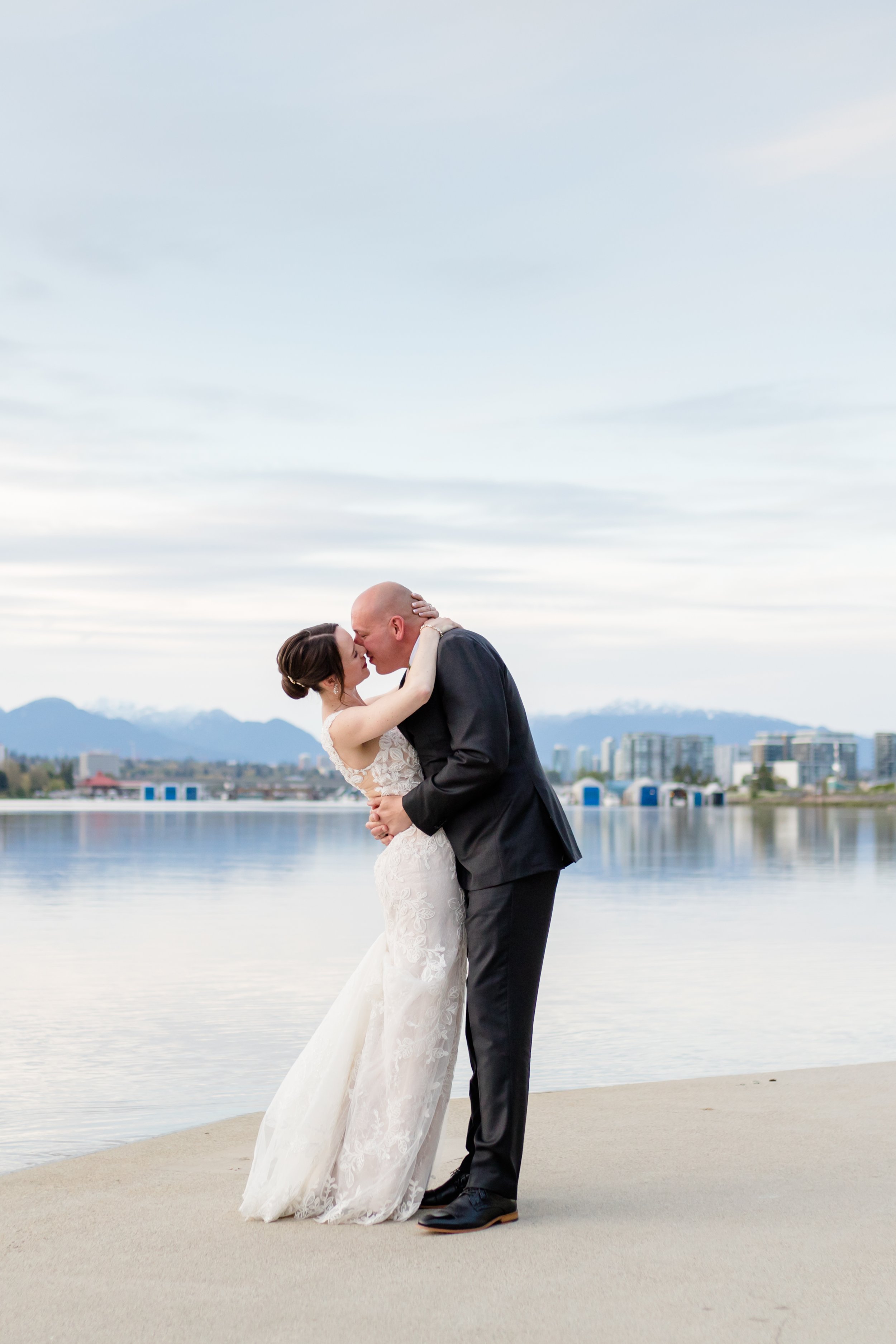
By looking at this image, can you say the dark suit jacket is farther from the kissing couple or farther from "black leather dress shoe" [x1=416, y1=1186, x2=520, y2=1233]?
"black leather dress shoe" [x1=416, y1=1186, x2=520, y2=1233]

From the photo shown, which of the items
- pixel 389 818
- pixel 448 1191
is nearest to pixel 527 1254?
pixel 448 1191

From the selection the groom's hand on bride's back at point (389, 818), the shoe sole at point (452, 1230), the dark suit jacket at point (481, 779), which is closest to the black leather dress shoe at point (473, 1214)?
the shoe sole at point (452, 1230)

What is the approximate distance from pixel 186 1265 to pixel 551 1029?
6.25 metres

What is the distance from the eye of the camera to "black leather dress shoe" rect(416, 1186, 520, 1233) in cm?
423

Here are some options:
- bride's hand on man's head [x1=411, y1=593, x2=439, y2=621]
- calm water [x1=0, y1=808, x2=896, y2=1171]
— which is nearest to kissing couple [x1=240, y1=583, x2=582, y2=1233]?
bride's hand on man's head [x1=411, y1=593, x2=439, y2=621]

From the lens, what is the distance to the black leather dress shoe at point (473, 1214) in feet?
13.9

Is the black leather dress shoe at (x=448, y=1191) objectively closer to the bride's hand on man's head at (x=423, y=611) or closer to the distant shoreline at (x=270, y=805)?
the bride's hand on man's head at (x=423, y=611)

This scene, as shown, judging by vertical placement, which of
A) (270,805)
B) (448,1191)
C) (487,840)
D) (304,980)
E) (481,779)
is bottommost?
(270,805)

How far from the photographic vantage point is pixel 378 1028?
460 centimetres

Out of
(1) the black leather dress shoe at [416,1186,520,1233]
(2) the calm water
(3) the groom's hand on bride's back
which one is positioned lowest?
(2) the calm water

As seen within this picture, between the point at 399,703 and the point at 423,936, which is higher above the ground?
the point at 399,703

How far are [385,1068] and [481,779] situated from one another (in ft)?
3.40

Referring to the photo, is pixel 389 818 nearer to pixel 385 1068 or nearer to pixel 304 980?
pixel 385 1068

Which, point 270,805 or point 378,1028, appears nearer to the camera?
point 378,1028
